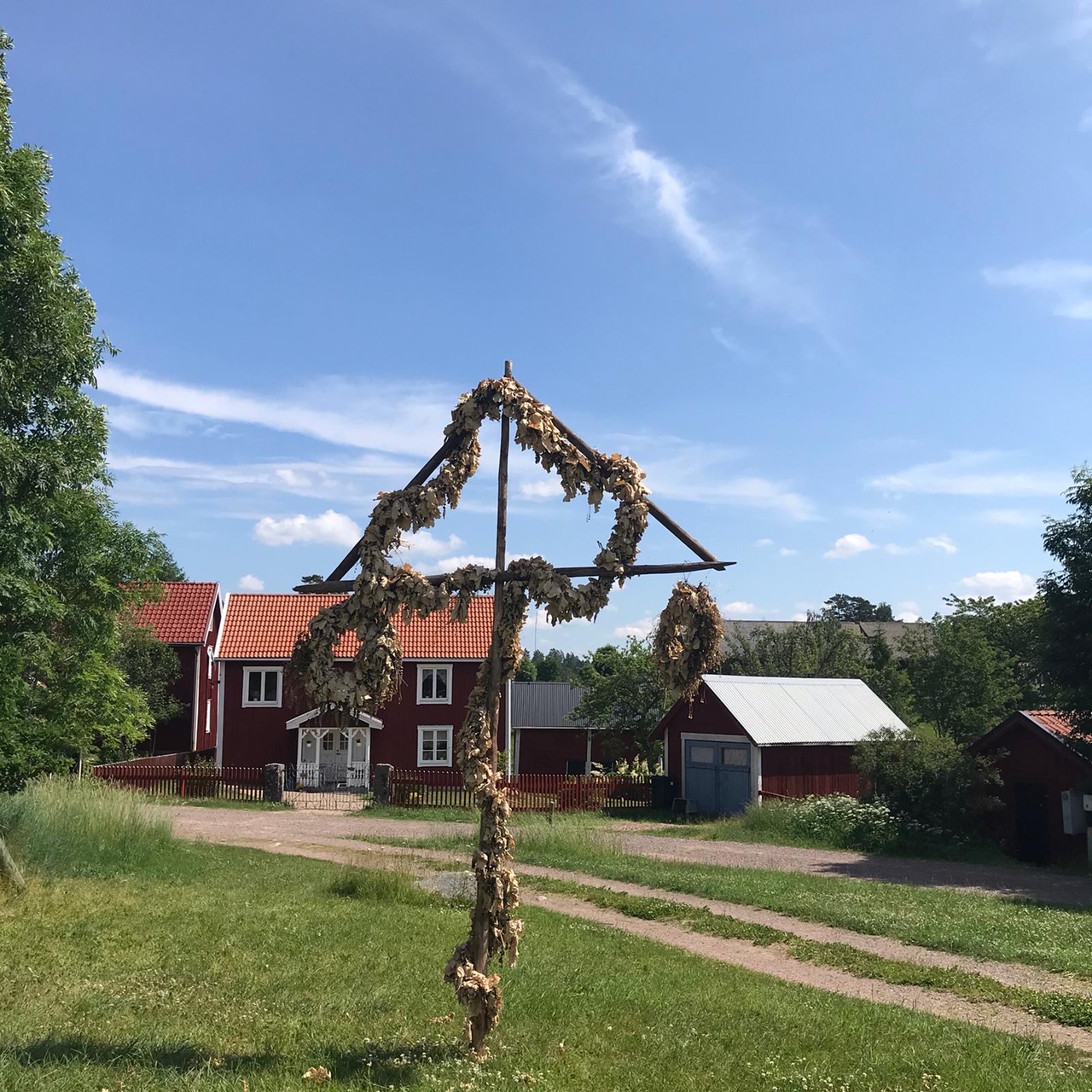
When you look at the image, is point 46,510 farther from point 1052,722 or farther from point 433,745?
point 433,745

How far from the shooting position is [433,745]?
35.8 meters

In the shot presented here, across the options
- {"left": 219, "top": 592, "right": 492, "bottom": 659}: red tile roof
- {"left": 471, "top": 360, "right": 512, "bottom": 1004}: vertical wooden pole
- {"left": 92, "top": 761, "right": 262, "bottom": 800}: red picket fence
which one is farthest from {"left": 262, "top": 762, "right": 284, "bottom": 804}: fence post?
{"left": 471, "top": 360, "right": 512, "bottom": 1004}: vertical wooden pole

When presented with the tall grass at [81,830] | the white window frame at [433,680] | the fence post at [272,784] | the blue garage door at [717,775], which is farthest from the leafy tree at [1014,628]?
the tall grass at [81,830]

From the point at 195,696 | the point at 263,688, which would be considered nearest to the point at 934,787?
the point at 263,688

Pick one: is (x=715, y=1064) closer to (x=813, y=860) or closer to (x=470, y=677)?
(x=813, y=860)

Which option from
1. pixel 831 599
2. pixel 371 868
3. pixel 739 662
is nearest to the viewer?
pixel 371 868

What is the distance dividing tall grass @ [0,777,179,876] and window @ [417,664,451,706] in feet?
61.9

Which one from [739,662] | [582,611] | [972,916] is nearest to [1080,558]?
[972,916]

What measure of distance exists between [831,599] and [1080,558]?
281 ft

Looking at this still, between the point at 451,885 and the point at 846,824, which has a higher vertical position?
the point at 451,885

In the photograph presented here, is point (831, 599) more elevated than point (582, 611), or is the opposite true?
point (831, 599)

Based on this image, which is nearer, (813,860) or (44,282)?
(44,282)

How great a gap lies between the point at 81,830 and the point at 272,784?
14.9 meters

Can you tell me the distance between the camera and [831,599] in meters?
104
